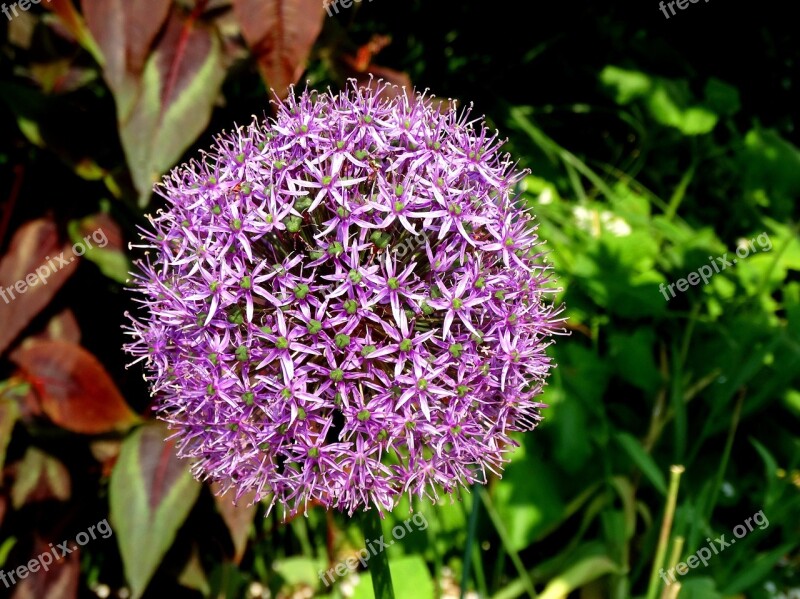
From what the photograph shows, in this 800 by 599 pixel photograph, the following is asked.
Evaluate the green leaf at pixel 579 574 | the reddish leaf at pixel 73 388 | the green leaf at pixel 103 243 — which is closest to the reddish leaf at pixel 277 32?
the green leaf at pixel 103 243

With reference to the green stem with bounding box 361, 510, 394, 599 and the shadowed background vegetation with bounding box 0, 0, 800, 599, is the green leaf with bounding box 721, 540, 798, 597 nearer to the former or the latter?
the shadowed background vegetation with bounding box 0, 0, 800, 599

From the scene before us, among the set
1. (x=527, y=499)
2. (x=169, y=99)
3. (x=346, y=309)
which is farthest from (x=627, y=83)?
(x=346, y=309)

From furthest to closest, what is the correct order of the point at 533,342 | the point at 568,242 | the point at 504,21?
1. the point at 504,21
2. the point at 568,242
3. the point at 533,342

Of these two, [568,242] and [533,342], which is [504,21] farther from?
[533,342]

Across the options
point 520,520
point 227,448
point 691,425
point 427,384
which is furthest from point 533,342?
point 691,425

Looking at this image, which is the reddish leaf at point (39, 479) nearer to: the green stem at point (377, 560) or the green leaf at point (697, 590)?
the green stem at point (377, 560)
